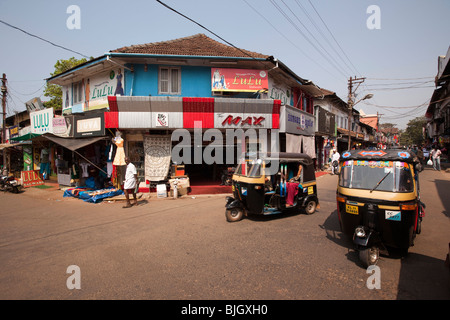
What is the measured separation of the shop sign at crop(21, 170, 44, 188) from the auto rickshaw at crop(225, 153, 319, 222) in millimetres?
14537

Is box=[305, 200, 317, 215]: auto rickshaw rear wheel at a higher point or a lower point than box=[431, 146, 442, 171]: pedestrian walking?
lower

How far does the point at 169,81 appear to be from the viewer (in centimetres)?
1245

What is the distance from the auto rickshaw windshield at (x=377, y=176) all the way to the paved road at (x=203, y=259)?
1346mm

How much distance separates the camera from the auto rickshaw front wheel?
696 centimetres

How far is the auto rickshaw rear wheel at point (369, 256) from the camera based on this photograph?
13.2ft

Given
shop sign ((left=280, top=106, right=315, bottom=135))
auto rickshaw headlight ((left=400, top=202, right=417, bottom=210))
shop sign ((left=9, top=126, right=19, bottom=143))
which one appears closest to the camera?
auto rickshaw headlight ((left=400, top=202, right=417, bottom=210))

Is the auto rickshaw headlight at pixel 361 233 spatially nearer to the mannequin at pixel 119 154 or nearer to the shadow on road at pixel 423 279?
the shadow on road at pixel 423 279

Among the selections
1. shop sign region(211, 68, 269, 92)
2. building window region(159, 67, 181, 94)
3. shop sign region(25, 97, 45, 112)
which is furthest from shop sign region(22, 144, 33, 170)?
shop sign region(211, 68, 269, 92)

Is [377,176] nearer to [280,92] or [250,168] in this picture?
[250,168]

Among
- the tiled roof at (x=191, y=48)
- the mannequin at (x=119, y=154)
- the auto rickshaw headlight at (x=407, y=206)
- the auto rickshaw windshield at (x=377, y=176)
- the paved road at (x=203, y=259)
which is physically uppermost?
the tiled roof at (x=191, y=48)

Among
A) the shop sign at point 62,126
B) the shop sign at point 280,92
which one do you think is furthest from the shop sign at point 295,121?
the shop sign at point 62,126

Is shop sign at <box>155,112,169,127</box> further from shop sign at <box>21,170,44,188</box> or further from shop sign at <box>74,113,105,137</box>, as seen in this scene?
shop sign at <box>21,170,44,188</box>

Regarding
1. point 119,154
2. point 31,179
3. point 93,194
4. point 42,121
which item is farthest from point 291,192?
point 42,121

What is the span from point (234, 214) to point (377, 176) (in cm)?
382
